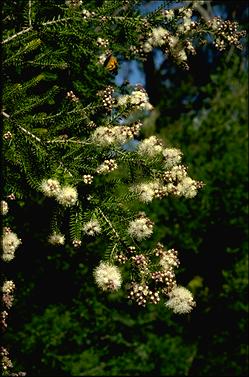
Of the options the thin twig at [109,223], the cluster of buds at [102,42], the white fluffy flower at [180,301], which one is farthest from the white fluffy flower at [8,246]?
the cluster of buds at [102,42]

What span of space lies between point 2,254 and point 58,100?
1.45 metres

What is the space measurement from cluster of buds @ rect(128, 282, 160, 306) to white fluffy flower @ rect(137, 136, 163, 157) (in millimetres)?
704

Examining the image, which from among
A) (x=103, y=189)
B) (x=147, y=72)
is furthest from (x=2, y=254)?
(x=147, y=72)

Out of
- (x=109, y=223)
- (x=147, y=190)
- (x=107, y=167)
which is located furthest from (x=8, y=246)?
(x=147, y=190)

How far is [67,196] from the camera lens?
8.29ft

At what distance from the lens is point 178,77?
14.8 meters

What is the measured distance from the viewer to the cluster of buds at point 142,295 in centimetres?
252

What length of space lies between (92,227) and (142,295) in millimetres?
427

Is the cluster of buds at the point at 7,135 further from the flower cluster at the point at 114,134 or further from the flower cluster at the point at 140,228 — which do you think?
the flower cluster at the point at 140,228

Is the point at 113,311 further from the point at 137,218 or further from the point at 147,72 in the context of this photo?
the point at 147,72

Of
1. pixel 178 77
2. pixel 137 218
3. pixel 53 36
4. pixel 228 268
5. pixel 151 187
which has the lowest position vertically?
pixel 137 218

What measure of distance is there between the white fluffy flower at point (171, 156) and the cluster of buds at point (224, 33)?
91cm

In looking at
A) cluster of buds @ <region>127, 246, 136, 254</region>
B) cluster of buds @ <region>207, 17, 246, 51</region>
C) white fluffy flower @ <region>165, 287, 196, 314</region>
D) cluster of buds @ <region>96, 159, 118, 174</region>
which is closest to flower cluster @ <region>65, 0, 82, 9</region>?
cluster of buds @ <region>207, 17, 246, 51</region>

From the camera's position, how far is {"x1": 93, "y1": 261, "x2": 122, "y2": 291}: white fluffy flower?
96.4 inches
